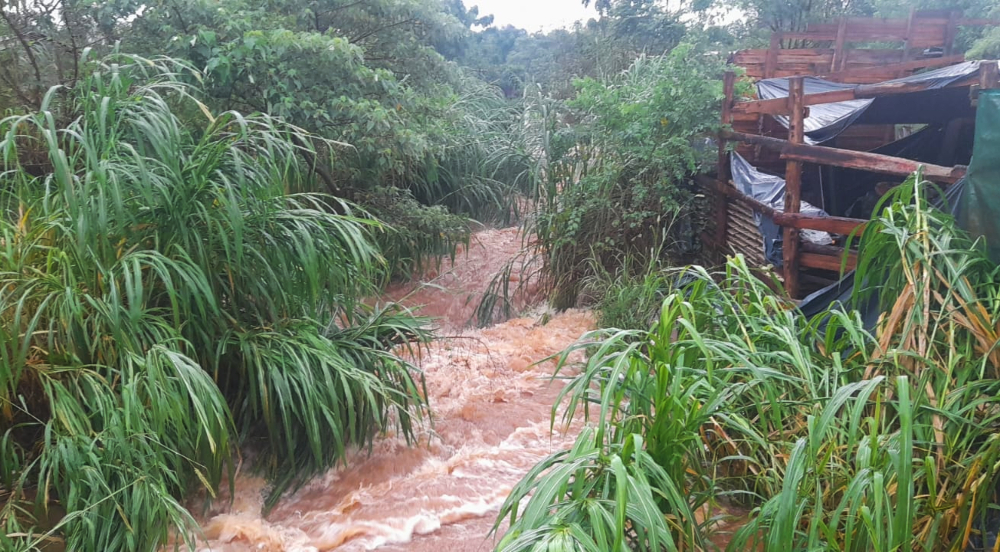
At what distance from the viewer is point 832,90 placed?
580cm

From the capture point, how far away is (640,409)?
2309 millimetres

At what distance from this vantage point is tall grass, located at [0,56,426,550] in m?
2.42

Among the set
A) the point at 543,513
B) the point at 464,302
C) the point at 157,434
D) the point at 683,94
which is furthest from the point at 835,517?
the point at 464,302

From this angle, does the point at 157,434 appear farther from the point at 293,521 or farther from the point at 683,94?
the point at 683,94

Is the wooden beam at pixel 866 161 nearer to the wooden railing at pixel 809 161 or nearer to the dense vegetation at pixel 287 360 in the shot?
the wooden railing at pixel 809 161

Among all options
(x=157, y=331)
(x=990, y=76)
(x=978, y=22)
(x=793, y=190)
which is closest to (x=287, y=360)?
(x=157, y=331)

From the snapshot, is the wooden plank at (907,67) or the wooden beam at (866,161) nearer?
the wooden beam at (866,161)

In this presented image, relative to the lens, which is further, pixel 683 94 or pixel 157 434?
pixel 683 94

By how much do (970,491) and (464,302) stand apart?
5.26 meters

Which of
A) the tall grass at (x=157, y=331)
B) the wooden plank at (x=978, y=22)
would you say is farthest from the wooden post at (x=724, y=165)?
the wooden plank at (x=978, y=22)

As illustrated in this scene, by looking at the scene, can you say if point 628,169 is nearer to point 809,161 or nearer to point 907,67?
point 809,161

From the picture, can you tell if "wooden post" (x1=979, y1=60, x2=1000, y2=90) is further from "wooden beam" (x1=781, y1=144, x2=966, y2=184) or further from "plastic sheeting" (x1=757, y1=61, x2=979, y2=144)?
"plastic sheeting" (x1=757, y1=61, x2=979, y2=144)

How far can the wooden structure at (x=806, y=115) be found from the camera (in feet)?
13.4

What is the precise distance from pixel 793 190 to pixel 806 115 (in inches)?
20.2
